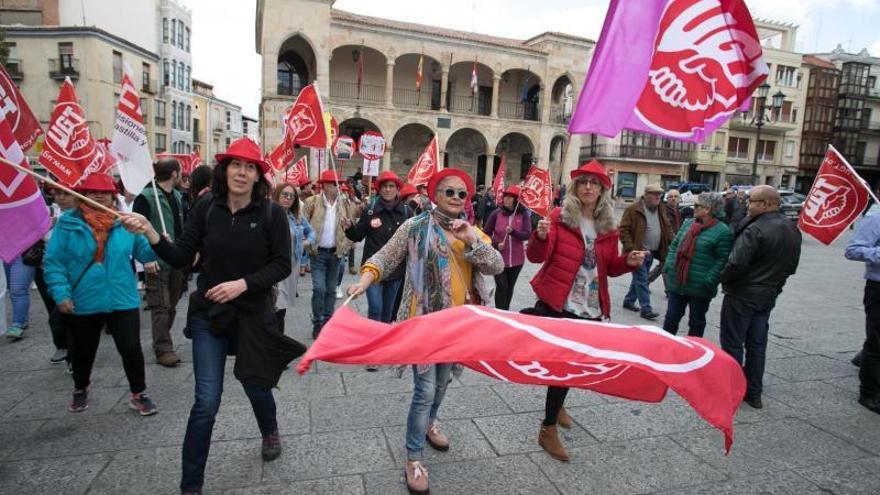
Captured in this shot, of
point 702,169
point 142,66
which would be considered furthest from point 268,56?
point 702,169

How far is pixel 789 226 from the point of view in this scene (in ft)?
13.7

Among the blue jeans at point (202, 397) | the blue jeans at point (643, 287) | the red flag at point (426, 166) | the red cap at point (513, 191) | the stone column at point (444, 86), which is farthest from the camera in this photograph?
the stone column at point (444, 86)

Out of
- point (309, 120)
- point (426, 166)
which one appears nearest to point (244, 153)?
point (309, 120)

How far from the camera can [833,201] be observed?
4875mm

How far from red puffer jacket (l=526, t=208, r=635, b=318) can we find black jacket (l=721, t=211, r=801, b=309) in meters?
1.44

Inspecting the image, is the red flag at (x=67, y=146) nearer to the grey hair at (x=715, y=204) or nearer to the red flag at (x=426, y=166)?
the red flag at (x=426, y=166)

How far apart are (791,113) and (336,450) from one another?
2145 inches

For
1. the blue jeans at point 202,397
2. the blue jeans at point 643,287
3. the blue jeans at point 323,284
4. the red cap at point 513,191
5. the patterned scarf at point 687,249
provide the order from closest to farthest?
the blue jeans at point 202,397 < the patterned scarf at point 687,249 < the blue jeans at point 323,284 < the red cap at point 513,191 < the blue jeans at point 643,287

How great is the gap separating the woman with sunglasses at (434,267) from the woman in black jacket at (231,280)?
595 millimetres

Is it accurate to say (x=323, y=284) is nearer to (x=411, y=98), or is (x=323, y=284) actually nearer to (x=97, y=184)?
(x=97, y=184)

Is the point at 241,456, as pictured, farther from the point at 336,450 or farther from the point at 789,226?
the point at 789,226

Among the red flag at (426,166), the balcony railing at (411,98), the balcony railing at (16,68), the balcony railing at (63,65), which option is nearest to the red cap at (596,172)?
the red flag at (426,166)

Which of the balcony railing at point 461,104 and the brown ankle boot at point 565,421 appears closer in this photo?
the brown ankle boot at point 565,421

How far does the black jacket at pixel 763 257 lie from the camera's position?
408 cm
